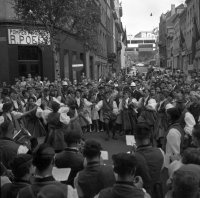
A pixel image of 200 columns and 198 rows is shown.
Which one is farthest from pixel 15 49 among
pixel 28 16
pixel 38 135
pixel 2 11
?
pixel 38 135

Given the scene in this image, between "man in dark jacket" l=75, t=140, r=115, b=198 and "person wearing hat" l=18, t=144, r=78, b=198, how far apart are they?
0.52 m

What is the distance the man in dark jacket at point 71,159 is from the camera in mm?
4688

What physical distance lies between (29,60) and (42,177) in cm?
2173

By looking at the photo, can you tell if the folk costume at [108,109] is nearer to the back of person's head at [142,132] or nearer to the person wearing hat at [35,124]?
the person wearing hat at [35,124]

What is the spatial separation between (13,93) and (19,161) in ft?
26.6

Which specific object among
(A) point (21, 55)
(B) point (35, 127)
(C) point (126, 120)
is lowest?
(C) point (126, 120)

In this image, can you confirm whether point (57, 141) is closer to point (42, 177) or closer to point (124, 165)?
point (42, 177)

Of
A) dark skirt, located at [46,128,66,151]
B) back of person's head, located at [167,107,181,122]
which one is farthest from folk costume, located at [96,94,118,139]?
back of person's head, located at [167,107,181,122]

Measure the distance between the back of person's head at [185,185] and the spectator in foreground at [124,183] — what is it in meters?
0.45

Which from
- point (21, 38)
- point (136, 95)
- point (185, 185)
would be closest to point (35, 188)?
point (185, 185)

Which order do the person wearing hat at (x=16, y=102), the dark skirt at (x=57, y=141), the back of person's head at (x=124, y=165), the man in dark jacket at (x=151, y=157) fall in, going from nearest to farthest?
1. the back of person's head at (x=124, y=165)
2. the man in dark jacket at (x=151, y=157)
3. the dark skirt at (x=57, y=141)
4. the person wearing hat at (x=16, y=102)

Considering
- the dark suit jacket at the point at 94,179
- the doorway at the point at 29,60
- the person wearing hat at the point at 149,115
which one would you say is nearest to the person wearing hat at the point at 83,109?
the person wearing hat at the point at 149,115

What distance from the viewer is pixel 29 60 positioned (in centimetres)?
2459

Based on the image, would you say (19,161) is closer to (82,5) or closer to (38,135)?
(38,135)
